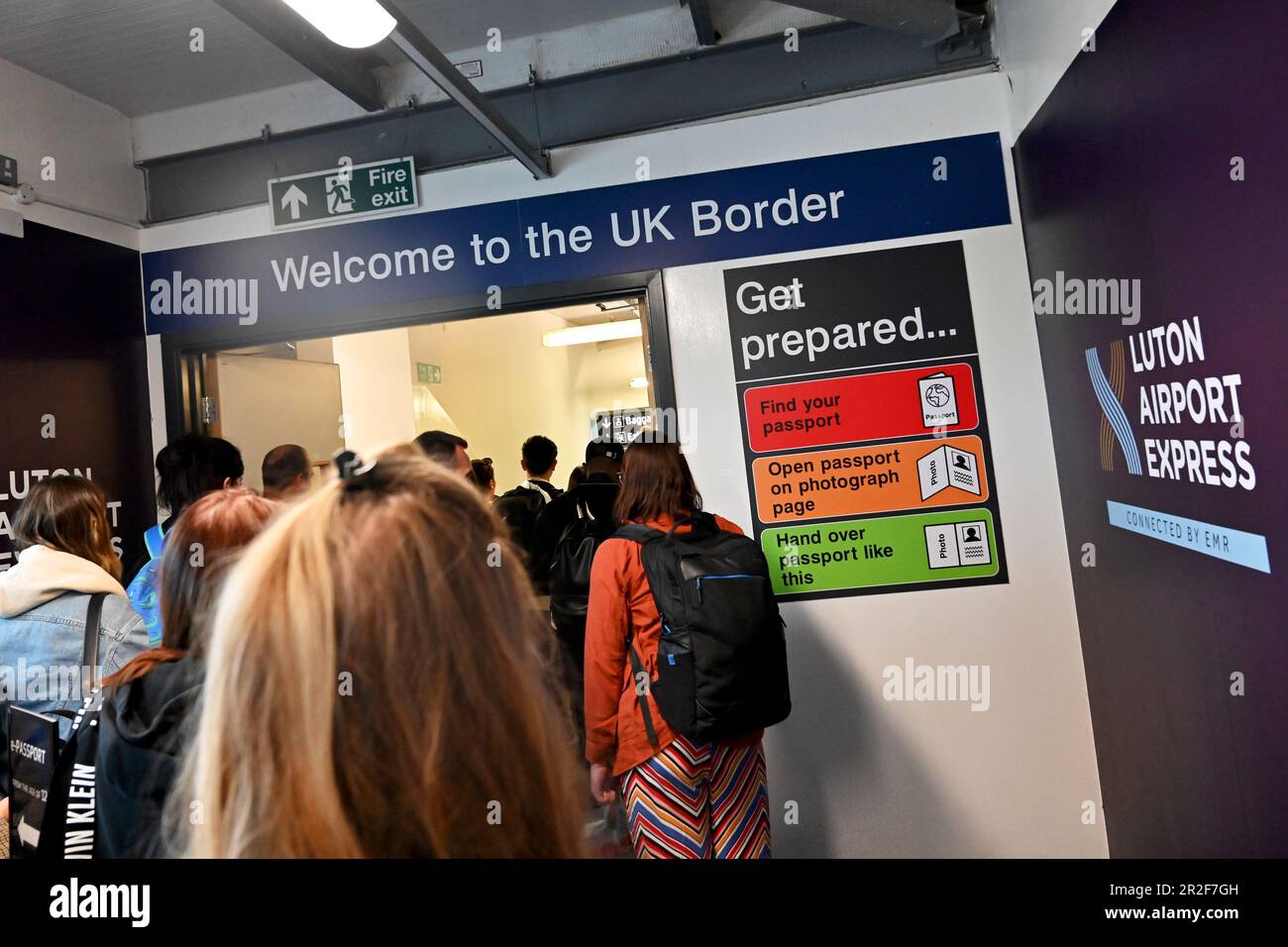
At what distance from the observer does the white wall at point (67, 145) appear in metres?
2.18

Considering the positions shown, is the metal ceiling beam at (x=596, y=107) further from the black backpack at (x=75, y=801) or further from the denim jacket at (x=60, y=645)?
the black backpack at (x=75, y=801)

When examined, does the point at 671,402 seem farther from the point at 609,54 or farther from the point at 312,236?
the point at 312,236

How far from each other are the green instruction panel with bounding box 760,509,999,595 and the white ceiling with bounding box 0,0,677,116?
1.65 meters

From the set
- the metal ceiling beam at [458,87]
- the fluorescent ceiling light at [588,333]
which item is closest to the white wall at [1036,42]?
the metal ceiling beam at [458,87]

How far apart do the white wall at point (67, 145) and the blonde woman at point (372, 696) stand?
239 cm

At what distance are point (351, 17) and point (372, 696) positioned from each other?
138cm

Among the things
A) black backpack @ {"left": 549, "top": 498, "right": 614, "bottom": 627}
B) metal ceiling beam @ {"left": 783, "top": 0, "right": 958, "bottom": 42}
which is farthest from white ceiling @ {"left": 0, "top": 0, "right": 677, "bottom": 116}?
black backpack @ {"left": 549, "top": 498, "right": 614, "bottom": 627}

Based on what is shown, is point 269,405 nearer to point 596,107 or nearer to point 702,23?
point 596,107

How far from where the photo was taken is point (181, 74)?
2369mm

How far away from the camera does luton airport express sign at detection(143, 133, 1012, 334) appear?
2152mm

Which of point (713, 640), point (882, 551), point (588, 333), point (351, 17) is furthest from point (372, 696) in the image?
point (588, 333)

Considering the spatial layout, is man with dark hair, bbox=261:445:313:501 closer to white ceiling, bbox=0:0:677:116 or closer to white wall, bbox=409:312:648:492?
white ceiling, bbox=0:0:677:116

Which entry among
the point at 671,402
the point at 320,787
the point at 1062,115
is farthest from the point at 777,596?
the point at 320,787
